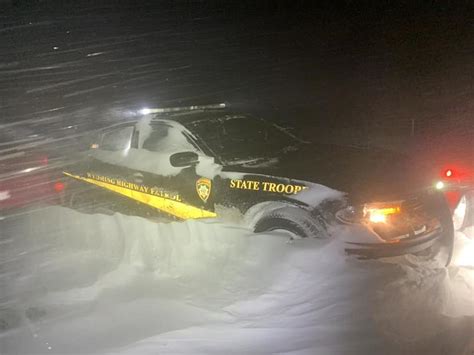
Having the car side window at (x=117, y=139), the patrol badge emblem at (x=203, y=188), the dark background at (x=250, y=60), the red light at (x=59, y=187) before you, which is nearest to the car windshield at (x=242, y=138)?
the patrol badge emblem at (x=203, y=188)

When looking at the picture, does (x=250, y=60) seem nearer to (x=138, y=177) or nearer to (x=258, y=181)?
(x=138, y=177)

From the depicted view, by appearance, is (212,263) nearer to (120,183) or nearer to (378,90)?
(120,183)

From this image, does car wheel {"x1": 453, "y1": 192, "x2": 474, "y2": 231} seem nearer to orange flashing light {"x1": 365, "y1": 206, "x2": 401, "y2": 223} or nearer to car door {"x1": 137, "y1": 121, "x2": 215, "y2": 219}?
orange flashing light {"x1": 365, "y1": 206, "x2": 401, "y2": 223}

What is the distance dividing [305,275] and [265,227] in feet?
2.17

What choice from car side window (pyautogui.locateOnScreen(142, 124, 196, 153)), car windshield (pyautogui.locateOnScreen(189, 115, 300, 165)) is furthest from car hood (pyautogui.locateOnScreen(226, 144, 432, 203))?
car side window (pyautogui.locateOnScreen(142, 124, 196, 153))

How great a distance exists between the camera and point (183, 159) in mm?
4285

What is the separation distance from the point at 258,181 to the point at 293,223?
49 centimetres

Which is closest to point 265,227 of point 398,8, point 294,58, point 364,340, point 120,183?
point 364,340

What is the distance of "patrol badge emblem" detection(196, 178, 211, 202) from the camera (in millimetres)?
4332

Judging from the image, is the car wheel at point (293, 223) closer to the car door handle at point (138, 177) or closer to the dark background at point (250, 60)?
the car door handle at point (138, 177)

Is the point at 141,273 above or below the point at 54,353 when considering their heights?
above

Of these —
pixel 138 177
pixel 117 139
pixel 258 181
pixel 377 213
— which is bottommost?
pixel 377 213

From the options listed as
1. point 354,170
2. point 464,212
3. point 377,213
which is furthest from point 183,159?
point 464,212

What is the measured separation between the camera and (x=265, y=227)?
405 centimetres
